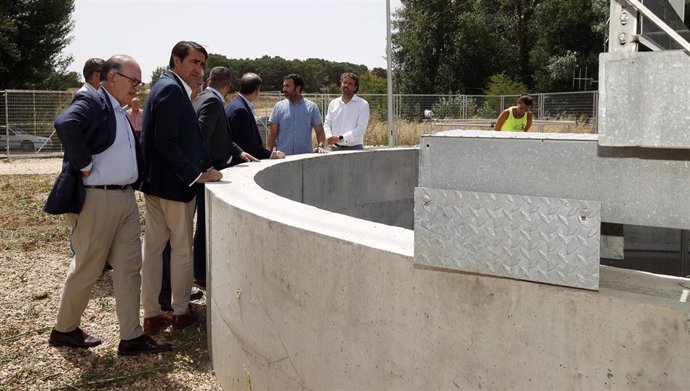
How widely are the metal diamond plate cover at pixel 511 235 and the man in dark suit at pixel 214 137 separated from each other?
10.5 ft

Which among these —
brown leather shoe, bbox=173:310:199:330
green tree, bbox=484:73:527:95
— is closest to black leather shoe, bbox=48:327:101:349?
brown leather shoe, bbox=173:310:199:330

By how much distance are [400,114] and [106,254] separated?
24.8m

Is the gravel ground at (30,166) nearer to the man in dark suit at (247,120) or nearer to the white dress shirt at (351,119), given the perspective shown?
the white dress shirt at (351,119)

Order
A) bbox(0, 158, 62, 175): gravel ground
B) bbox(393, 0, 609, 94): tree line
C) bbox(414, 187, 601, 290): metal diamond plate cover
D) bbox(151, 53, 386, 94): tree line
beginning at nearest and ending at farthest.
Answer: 1. bbox(414, 187, 601, 290): metal diamond plate cover
2. bbox(0, 158, 62, 175): gravel ground
3. bbox(393, 0, 609, 94): tree line
4. bbox(151, 53, 386, 94): tree line

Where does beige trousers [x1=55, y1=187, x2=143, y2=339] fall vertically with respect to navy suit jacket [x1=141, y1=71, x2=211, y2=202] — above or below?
below

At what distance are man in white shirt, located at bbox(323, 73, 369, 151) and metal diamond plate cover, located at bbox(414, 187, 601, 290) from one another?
591 centimetres

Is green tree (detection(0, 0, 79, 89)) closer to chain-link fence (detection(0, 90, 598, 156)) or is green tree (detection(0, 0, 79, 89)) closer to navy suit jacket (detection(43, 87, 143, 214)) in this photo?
chain-link fence (detection(0, 90, 598, 156))

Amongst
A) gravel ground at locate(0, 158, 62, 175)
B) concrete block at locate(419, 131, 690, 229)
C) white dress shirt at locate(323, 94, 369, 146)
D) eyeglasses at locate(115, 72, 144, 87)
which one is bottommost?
gravel ground at locate(0, 158, 62, 175)

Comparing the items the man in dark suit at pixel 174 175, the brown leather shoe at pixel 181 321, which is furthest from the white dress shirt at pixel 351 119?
the brown leather shoe at pixel 181 321

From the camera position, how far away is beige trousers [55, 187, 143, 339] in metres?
4.72

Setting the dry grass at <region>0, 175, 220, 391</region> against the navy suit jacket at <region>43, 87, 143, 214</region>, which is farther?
the navy suit jacket at <region>43, 87, 143, 214</region>

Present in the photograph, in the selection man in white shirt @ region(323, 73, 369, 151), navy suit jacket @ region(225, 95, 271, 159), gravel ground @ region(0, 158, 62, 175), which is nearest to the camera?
navy suit jacket @ region(225, 95, 271, 159)

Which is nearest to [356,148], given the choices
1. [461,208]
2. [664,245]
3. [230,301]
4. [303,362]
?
[664,245]

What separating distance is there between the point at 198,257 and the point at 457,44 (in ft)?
138
